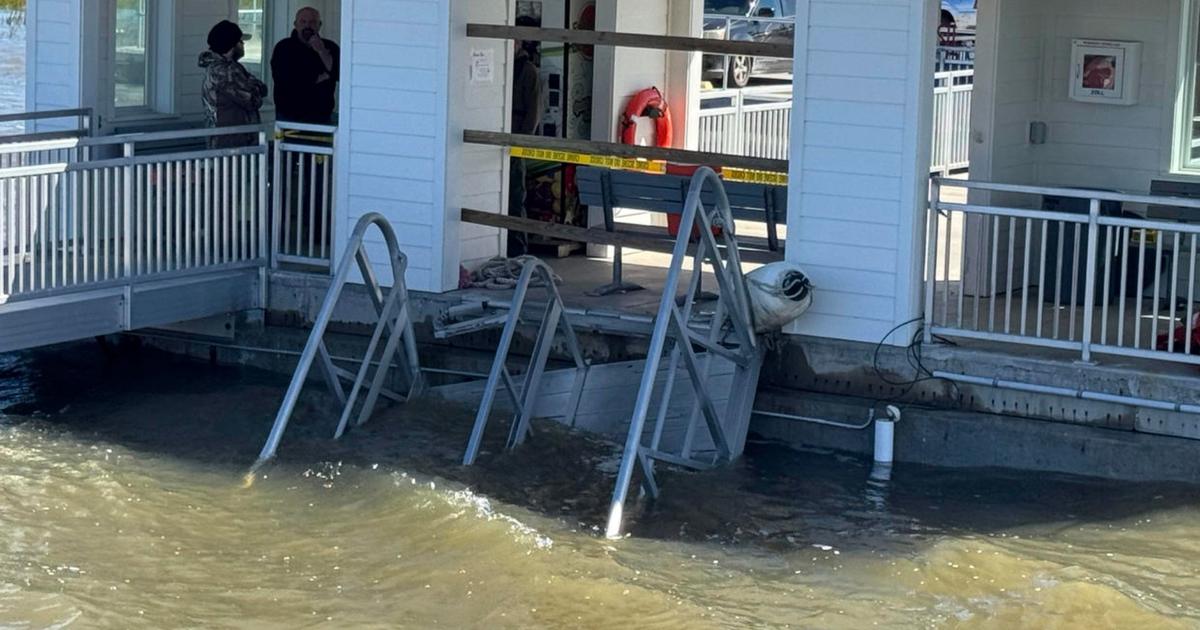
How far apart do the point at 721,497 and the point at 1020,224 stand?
3.83 metres

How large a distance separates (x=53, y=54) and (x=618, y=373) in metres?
5.27

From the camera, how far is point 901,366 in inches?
416

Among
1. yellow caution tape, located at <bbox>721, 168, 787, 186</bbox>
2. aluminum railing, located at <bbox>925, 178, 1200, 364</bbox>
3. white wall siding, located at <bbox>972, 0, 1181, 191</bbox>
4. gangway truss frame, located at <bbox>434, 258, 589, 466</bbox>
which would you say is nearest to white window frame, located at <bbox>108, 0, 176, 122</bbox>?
gangway truss frame, located at <bbox>434, 258, 589, 466</bbox>

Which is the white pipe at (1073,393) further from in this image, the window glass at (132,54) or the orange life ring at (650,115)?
the window glass at (132,54)

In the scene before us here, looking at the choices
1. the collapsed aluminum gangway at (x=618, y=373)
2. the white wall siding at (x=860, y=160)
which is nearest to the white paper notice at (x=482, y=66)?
the collapsed aluminum gangway at (x=618, y=373)

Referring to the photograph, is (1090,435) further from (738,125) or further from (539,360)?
(738,125)

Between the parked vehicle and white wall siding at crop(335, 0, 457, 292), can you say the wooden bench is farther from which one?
the parked vehicle

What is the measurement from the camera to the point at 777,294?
34.2 feet

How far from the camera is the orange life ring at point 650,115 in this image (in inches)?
548

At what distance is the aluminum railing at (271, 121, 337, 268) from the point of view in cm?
1223

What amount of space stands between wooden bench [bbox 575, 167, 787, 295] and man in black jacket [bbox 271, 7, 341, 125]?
226 cm

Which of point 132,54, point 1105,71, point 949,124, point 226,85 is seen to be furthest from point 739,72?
point 1105,71

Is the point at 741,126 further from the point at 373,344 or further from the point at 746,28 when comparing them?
the point at 746,28

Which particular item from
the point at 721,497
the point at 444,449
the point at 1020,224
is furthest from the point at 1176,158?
the point at 444,449
